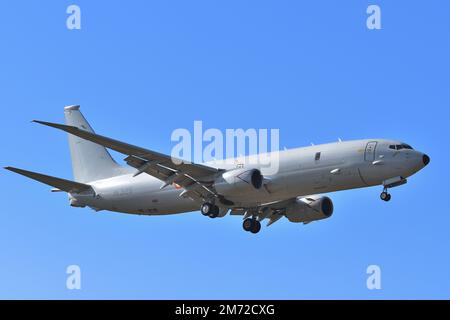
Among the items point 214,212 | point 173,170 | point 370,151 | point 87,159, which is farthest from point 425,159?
point 87,159

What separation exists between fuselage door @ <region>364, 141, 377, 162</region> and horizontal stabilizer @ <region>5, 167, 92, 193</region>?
743 inches

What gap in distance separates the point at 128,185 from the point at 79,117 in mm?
10728

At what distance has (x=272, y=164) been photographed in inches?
2143

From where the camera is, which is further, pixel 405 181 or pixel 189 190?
pixel 189 190

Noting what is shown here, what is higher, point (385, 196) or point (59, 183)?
point (59, 183)

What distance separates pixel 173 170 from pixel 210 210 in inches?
125

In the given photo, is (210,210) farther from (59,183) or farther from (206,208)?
(59,183)

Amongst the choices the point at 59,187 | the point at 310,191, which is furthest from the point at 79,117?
the point at 310,191

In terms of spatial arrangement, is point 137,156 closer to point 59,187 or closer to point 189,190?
point 189,190

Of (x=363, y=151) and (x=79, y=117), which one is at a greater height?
(x=79, y=117)

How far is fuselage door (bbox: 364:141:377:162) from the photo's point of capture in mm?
52219

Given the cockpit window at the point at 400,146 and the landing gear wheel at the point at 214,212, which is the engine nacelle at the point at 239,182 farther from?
the cockpit window at the point at 400,146

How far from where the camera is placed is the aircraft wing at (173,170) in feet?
174

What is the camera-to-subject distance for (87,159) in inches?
2574
